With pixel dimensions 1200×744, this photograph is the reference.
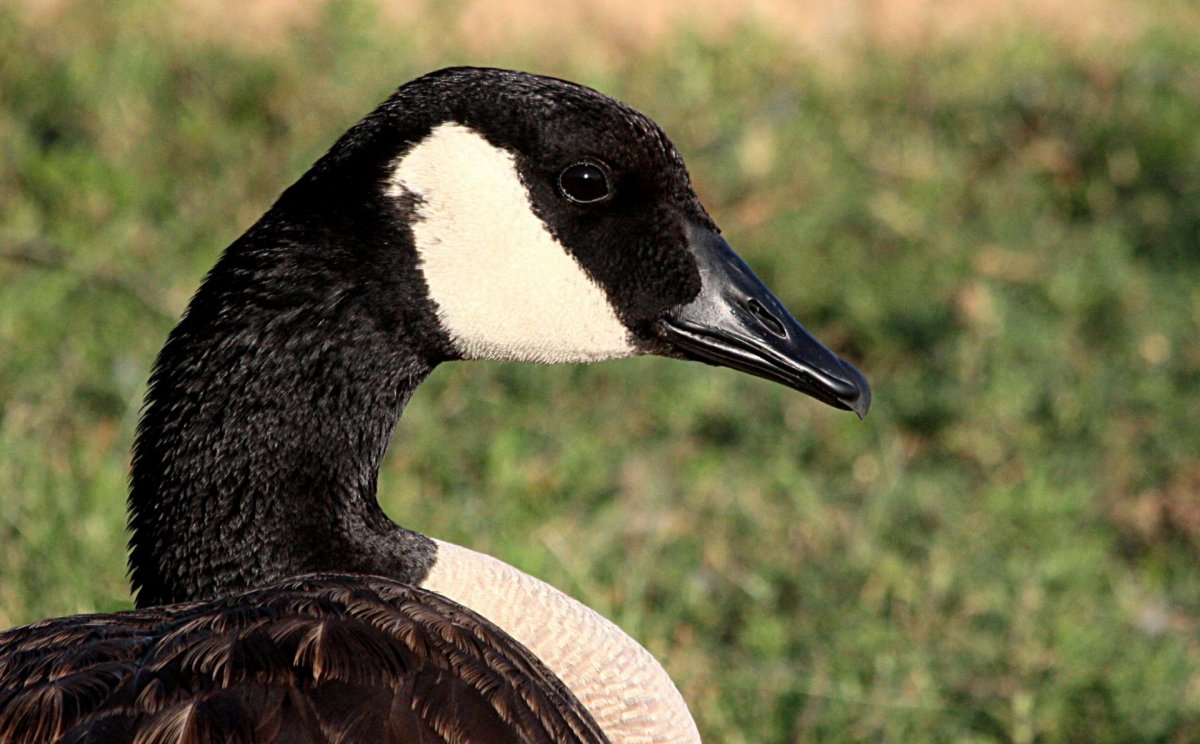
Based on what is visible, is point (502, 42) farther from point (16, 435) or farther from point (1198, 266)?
point (16, 435)

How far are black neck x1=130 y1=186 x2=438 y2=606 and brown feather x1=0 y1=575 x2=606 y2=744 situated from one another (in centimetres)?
18

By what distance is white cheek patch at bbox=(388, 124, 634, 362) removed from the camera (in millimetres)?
2375

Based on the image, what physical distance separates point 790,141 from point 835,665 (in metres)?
2.77

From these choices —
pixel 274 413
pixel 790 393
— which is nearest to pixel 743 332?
pixel 274 413

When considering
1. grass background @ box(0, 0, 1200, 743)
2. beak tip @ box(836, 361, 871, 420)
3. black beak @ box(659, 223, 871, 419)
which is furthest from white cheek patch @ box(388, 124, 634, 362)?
grass background @ box(0, 0, 1200, 743)

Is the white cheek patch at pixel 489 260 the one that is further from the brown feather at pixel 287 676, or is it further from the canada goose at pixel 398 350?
the brown feather at pixel 287 676

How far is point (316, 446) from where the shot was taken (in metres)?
2.36

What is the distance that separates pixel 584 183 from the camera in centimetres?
248

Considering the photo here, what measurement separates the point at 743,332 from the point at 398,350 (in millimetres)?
549

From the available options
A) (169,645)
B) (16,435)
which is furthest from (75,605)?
(169,645)

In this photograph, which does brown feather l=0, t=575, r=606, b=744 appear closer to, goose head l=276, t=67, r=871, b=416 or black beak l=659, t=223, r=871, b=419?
goose head l=276, t=67, r=871, b=416

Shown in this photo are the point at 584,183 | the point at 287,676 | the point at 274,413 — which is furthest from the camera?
the point at 584,183

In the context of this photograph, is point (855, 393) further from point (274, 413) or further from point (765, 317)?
point (274, 413)

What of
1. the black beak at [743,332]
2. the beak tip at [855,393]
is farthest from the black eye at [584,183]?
the beak tip at [855,393]
